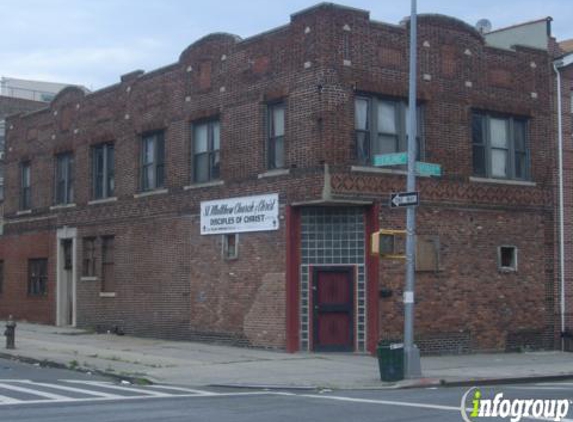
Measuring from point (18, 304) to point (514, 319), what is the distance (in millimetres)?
19874

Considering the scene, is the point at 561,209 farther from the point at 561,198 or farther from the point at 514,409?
the point at 514,409

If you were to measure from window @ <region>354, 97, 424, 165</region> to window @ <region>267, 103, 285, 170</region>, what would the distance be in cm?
214

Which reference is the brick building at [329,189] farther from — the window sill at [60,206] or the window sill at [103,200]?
the window sill at [60,206]

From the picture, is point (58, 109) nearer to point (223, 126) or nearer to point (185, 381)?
point (223, 126)

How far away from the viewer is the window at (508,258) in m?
27.0

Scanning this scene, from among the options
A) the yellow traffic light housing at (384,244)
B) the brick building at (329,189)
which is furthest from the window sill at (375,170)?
the yellow traffic light housing at (384,244)

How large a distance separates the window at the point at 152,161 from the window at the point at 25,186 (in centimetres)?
844

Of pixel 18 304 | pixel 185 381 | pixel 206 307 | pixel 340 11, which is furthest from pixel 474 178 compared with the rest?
pixel 18 304

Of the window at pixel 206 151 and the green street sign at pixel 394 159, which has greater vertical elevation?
the window at pixel 206 151

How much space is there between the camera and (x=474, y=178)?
2641 centimetres

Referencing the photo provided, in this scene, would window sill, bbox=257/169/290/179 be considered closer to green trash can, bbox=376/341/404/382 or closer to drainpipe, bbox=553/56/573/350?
green trash can, bbox=376/341/404/382

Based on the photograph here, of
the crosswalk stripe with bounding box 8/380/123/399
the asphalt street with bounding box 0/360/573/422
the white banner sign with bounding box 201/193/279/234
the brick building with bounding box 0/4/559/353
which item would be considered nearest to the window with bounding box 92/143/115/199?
the brick building with bounding box 0/4/559/353

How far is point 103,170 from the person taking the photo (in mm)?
32781

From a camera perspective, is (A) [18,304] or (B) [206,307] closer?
(B) [206,307]
